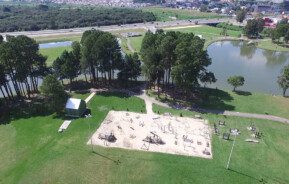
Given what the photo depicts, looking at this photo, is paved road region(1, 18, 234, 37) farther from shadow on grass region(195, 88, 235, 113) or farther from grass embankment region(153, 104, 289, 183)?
grass embankment region(153, 104, 289, 183)

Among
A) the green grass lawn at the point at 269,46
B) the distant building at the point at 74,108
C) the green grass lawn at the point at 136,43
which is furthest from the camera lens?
the green grass lawn at the point at 269,46

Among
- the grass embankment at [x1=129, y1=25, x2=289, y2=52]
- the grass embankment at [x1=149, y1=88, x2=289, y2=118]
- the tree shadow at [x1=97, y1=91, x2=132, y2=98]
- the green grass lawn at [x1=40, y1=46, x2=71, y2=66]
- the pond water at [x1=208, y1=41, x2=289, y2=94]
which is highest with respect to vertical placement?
the tree shadow at [x1=97, y1=91, x2=132, y2=98]

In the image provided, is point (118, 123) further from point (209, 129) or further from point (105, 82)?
point (105, 82)

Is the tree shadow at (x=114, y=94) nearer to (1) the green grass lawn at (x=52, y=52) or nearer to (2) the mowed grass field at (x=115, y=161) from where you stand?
(2) the mowed grass field at (x=115, y=161)

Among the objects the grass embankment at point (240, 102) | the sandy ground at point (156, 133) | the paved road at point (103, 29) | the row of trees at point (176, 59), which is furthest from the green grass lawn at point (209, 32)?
the sandy ground at point (156, 133)

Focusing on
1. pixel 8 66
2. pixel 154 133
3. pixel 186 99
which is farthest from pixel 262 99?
pixel 8 66

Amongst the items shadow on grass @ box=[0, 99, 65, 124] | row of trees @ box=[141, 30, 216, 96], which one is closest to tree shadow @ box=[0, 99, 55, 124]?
shadow on grass @ box=[0, 99, 65, 124]

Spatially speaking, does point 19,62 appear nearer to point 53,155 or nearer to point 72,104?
point 72,104

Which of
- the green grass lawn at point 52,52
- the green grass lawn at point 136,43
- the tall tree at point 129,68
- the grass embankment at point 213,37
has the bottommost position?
the grass embankment at point 213,37
